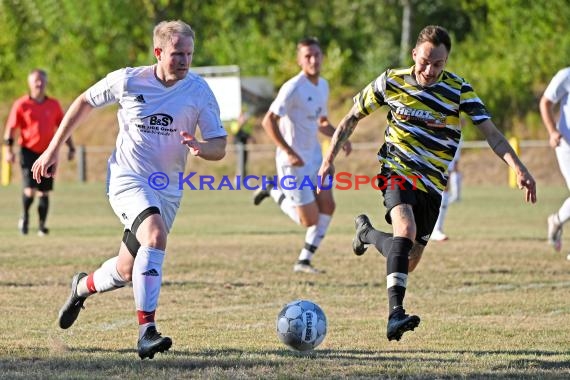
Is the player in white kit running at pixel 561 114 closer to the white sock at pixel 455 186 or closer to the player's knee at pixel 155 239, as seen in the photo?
the player's knee at pixel 155 239

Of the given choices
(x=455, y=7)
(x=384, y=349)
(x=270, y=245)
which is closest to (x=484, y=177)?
(x=455, y=7)

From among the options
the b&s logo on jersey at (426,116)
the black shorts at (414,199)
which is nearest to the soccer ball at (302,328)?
the black shorts at (414,199)

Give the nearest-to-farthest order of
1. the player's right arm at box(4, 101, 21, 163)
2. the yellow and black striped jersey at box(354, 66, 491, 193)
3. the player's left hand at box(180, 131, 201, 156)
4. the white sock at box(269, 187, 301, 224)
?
the player's left hand at box(180, 131, 201, 156)
the yellow and black striped jersey at box(354, 66, 491, 193)
the white sock at box(269, 187, 301, 224)
the player's right arm at box(4, 101, 21, 163)

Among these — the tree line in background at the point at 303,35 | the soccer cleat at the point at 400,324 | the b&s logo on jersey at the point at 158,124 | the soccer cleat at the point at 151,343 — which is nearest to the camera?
the soccer cleat at the point at 151,343

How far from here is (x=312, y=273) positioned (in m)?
11.3

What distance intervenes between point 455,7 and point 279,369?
3698 centimetres

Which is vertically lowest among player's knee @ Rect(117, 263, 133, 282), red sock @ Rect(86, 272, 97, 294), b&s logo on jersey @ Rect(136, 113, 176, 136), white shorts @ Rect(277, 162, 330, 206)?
red sock @ Rect(86, 272, 97, 294)

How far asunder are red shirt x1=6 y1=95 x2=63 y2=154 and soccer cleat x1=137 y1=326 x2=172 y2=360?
9.82 metres

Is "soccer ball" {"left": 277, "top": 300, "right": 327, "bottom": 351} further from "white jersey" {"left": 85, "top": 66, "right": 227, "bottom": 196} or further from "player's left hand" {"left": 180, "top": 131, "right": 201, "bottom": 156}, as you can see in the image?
"player's left hand" {"left": 180, "top": 131, "right": 201, "bottom": 156}

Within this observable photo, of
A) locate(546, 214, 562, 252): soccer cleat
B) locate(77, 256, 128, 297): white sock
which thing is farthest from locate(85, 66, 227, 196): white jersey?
locate(546, 214, 562, 252): soccer cleat

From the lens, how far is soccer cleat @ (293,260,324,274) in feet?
37.5

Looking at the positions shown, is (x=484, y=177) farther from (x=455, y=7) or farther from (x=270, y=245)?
(x=270, y=245)

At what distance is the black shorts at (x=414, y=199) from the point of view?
7371 mm

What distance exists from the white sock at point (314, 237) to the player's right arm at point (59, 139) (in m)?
4.99
